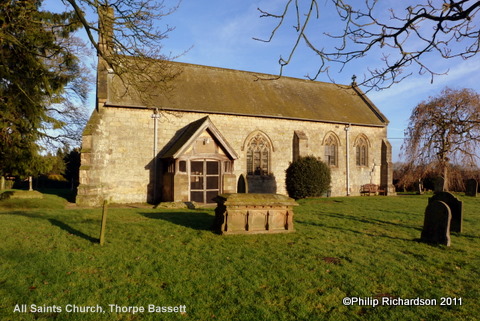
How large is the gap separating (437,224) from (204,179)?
1180 cm

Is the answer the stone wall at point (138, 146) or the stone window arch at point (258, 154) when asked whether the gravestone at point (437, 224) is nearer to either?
the stone wall at point (138, 146)

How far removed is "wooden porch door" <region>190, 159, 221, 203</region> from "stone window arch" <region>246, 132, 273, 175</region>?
12.2ft

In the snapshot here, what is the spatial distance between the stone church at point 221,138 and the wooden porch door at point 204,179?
0.19 feet

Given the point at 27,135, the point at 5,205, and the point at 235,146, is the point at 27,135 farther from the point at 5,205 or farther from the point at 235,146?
the point at 235,146

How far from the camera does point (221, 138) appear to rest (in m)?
17.6

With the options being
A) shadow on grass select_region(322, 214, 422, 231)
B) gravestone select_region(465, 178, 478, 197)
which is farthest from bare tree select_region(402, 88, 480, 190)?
shadow on grass select_region(322, 214, 422, 231)

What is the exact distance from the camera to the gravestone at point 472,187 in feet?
77.4

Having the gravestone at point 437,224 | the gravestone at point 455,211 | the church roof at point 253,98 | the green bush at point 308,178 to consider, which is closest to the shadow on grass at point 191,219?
the gravestone at point 437,224

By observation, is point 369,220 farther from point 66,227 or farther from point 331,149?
point 331,149

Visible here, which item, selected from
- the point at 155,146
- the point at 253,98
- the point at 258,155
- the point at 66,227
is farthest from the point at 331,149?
the point at 66,227

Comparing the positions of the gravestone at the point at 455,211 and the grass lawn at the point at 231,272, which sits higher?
the gravestone at the point at 455,211

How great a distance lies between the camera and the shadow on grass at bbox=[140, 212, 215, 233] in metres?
10.5

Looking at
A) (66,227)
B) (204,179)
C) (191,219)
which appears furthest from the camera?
(204,179)

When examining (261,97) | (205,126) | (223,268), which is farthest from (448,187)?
(223,268)
